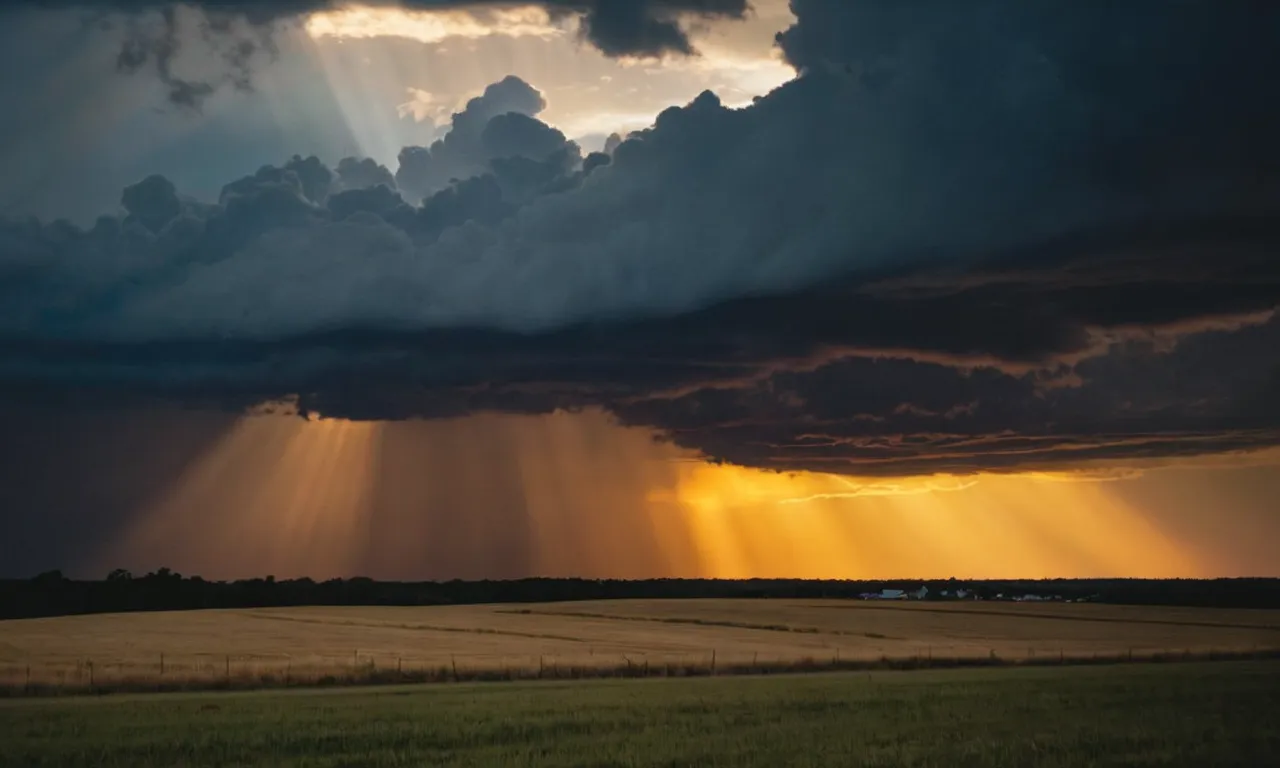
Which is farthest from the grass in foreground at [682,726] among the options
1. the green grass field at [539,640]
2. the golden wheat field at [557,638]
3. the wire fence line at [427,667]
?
the golden wheat field at [557,638]

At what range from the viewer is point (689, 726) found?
119 ft

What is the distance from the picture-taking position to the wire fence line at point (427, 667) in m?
54.2

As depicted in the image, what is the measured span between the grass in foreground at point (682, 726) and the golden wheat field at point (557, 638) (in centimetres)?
1071

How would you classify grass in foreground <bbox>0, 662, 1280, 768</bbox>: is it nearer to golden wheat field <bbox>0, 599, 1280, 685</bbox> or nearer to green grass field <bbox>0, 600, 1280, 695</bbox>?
green grass field <bbox>0, 600, 1280, 695</bbox>

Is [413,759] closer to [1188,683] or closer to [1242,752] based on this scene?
[1242,752]

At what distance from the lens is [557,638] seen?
84438 mm

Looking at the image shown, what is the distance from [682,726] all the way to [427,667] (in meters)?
26.2

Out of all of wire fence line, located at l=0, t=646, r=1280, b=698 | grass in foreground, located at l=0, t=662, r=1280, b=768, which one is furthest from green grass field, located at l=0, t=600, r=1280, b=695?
grass in foreground, located at l=0, t=662, r=1280, b=768

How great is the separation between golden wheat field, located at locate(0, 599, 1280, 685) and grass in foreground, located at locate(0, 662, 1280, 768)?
10714 mm

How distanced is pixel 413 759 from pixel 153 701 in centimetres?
2005

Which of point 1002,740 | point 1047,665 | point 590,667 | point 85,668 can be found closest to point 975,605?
point 1047,665

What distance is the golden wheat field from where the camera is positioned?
6091 centimetres

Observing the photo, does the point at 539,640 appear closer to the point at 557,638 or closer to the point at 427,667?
the point at 557,638

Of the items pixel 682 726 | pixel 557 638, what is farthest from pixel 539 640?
pixel 682 726
